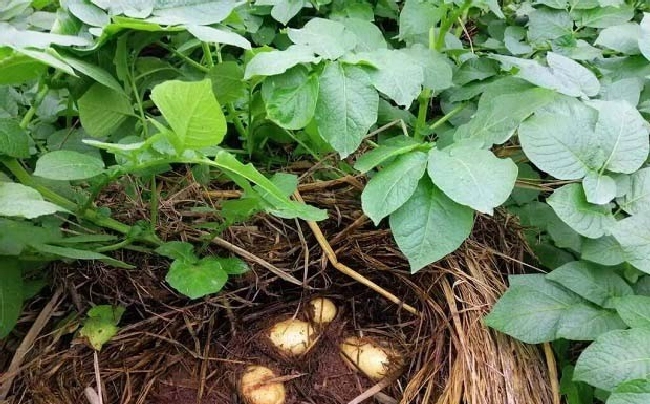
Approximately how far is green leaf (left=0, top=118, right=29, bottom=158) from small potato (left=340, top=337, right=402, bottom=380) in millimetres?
564

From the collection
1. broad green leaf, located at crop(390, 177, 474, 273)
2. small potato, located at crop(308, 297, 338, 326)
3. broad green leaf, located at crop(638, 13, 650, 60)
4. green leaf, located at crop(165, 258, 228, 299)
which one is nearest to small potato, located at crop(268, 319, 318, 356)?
small potato, located at crop(308, 297, 338, 326)

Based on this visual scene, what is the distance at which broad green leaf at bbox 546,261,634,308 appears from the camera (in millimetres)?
837

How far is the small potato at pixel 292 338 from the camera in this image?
97 cm

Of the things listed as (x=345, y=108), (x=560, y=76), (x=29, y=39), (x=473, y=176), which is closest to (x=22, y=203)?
(x=29, y=39)

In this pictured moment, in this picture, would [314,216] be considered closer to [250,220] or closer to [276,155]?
[250,220]

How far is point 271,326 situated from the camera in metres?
1.00

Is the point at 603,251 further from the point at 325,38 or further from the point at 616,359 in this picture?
the point at 325,38

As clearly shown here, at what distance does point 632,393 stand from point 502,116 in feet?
1.30

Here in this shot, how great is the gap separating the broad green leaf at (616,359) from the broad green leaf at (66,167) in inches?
26.0

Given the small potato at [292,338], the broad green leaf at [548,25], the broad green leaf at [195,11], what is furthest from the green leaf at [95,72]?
the broad green leaf at [548,25]

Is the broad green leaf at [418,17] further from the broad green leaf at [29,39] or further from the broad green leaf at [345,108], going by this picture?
the broad green leaf at [29,39]

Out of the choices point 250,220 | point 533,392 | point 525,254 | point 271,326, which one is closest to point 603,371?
point 533,392

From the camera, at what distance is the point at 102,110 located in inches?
36.0

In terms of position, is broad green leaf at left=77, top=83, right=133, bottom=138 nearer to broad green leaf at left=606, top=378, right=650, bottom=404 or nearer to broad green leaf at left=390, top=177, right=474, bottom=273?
broad green leaf at left=390, top=177, right=474, bottom=273
